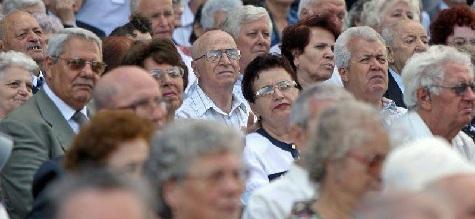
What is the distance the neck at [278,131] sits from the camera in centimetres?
951

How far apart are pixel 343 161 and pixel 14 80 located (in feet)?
13.0

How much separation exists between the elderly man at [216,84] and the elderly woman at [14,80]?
96cm

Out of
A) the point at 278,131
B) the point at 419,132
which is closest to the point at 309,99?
the point at 419,132

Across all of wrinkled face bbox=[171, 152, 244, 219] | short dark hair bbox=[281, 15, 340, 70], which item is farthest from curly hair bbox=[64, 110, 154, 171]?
short dark hair bbox=[281, 15, 340, 70]

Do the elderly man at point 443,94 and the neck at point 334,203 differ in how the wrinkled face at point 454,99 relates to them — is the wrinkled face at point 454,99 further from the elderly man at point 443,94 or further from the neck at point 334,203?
the neck at point 334,203

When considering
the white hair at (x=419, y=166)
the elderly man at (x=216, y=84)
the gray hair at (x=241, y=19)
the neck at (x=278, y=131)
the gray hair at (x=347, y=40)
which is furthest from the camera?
the gray hair at (x=241, y=19)

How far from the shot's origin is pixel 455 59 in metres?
9.45

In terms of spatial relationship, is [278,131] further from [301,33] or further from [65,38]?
[301,33]

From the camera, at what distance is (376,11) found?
13195mm

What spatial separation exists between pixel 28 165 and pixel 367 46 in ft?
10.7

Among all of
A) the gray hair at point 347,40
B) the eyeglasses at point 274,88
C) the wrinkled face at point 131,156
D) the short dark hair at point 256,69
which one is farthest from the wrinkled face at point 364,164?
the gray hair at point 347,40

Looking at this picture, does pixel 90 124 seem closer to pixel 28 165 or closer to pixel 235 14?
pixel 28 165

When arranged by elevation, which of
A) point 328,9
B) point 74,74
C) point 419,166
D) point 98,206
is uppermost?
point 98,206

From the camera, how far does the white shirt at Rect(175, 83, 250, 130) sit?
1044 centimetres
